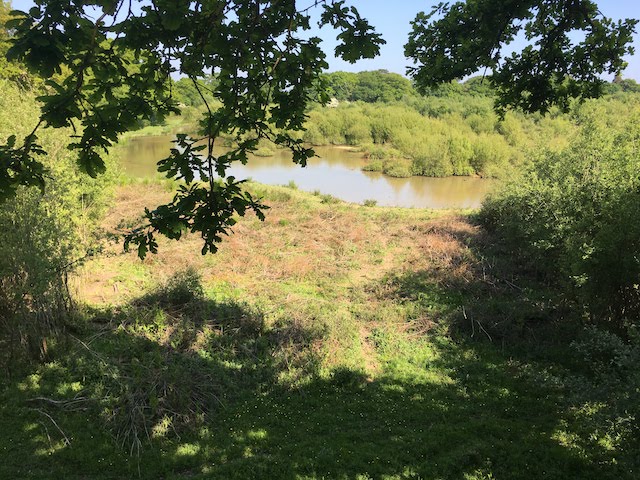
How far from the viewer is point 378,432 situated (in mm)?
5750

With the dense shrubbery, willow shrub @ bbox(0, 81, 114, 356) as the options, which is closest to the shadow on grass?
willow shrub @ bbox(0, 81, 114, 356)

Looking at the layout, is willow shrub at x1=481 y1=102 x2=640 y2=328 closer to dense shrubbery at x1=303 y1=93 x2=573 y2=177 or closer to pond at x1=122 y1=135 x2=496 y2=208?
pond at x1=122 y1=135 x2=496 y2=208

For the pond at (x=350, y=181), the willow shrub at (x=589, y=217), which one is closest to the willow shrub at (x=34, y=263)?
the willow shrub at (x=589, y=217)

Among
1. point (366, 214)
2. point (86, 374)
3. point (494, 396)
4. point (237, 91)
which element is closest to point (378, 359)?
point (494, 396)

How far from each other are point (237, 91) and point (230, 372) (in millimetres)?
5135

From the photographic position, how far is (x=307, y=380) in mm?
6980

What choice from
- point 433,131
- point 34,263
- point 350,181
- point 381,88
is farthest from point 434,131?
point 34,263

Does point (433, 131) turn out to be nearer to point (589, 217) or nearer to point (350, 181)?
point (350, 181)

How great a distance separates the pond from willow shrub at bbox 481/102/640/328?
1371cm

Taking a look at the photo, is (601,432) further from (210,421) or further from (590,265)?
(210,421)

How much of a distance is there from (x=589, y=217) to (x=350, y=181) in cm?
2698

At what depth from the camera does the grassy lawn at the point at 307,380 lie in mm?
5074

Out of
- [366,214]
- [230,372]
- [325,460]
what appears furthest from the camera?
[366,214]

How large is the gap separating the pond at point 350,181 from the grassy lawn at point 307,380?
15137 millimetres
